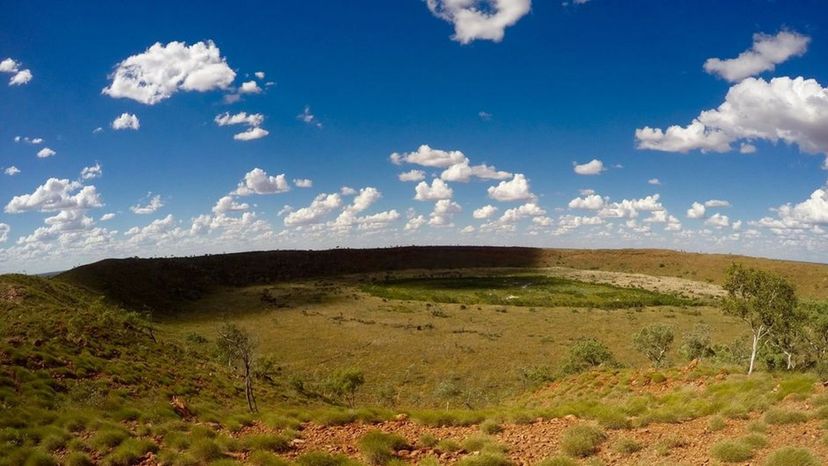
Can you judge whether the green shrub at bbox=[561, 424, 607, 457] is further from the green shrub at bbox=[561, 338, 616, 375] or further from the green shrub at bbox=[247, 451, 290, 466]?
the green shrub at bbox=[561, 338, 616, 375]

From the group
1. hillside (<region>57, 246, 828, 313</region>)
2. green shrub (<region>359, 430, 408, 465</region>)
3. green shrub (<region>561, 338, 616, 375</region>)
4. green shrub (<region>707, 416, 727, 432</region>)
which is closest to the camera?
green shrub (<region>359, 430, 408, 465</region>)

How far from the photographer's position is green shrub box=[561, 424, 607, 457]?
11.7 metres

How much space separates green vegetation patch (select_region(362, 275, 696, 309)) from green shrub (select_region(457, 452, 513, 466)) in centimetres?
7513

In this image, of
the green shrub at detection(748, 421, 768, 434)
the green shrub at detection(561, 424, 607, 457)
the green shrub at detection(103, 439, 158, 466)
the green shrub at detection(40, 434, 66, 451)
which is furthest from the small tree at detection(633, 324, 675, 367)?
the green shrub at detection(40, 434, 66, 451)

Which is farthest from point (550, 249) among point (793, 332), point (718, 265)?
point (793, 332)

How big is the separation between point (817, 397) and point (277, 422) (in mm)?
15001

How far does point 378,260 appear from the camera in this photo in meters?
136

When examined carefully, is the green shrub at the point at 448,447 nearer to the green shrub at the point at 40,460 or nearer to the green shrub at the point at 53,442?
the green shrub at the point at 40,460

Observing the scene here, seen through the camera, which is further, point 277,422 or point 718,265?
point 718,265

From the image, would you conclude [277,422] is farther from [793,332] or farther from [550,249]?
[550,249]

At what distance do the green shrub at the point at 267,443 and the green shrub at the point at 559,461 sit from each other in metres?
6.64

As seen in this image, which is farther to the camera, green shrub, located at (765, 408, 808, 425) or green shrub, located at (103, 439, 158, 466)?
green shrub, located at (103, 439, 158, 466)

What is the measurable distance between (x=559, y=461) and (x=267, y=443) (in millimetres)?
7394

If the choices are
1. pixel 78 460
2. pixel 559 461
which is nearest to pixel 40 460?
pixel 78 460
